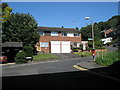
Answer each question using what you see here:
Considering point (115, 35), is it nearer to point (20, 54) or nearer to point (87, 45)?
point (20, 54)

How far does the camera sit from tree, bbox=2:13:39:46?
2844 centimetres

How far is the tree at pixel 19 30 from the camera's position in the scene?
28.4 m

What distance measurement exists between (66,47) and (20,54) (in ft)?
60.6

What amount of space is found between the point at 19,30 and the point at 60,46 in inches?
526

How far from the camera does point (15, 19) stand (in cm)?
2939

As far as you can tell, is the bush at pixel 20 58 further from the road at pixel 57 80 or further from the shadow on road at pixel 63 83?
the shadow on road at pixel 63 83

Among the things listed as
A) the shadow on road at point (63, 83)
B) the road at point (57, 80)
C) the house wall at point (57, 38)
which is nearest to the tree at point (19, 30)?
the house wall at point (57, 38)

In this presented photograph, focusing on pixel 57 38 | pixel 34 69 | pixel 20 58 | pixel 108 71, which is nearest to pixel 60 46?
pixel 57 38

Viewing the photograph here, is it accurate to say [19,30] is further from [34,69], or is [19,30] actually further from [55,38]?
[34,69]

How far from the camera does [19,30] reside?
28.3 meters

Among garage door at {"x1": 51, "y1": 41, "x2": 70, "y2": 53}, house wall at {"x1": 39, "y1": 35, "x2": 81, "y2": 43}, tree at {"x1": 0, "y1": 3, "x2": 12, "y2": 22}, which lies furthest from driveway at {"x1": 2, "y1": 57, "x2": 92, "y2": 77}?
house wall at {"x1": 39, "y1": 35, "x2": 81, "y2": 43}

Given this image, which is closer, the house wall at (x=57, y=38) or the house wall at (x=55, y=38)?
Result: the house wall at (x=55, y=38)

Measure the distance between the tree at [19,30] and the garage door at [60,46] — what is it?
8599 mm

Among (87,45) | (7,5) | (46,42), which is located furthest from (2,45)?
(87,45)
